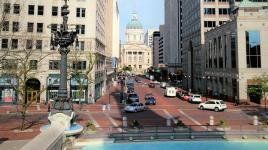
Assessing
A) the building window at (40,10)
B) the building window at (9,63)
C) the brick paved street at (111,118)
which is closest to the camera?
the brick paved street at (111,118)

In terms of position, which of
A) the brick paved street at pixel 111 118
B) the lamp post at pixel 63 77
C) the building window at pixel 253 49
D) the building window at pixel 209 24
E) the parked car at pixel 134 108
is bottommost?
the brick paved street at pixel 111 118

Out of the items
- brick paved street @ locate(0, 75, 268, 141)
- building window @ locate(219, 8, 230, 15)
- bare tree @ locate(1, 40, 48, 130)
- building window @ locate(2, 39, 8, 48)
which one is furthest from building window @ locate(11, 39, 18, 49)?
building window @ locate(219, 8, 230, 15)

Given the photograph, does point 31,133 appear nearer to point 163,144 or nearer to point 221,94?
point 163,144

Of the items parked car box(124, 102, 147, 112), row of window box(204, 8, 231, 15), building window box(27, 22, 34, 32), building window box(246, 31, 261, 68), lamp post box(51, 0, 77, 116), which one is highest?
row of window box(204, 8, 231, 15)

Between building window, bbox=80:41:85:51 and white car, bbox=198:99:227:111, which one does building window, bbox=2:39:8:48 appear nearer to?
building window, bbox=80:41:85:51

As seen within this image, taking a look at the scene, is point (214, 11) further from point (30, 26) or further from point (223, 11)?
point (30, 26)

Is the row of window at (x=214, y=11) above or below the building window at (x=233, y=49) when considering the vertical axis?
above

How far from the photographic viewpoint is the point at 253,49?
52.5 metres

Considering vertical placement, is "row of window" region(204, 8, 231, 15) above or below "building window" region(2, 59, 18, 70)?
above

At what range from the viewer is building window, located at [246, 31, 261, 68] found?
52.2 meters

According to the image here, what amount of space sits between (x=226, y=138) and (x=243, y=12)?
37.4 m

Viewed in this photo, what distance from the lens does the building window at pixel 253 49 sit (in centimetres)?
5216

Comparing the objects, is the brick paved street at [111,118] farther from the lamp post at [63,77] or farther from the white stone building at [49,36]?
the white stone building at [49,36]

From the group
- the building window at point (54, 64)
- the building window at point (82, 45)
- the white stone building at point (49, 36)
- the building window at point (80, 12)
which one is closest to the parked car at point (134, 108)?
the white stone building at point (49, 36)
